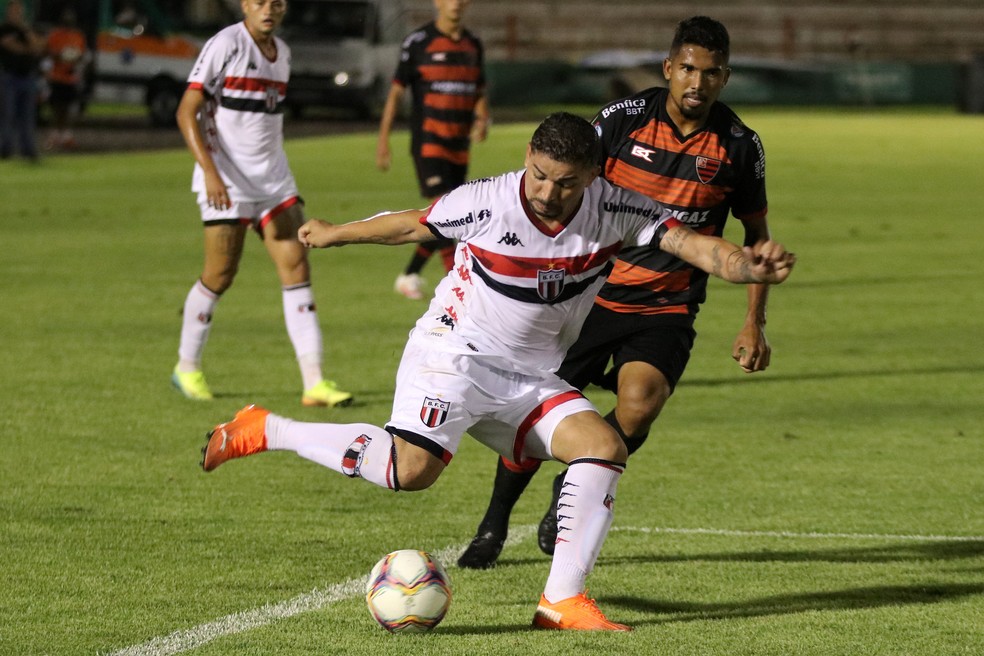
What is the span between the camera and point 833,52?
5231 centimetres

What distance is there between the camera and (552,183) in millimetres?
5066

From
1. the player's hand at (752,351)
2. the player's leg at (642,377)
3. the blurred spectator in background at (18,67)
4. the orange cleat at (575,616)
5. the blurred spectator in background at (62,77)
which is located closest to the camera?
the orange cleat at (575,616)

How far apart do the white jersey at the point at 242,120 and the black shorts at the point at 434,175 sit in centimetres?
410

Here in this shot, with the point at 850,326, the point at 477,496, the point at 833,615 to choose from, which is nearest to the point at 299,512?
the point at 477,496

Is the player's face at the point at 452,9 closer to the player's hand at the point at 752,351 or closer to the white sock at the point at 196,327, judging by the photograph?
the white sock at the point at 196,327

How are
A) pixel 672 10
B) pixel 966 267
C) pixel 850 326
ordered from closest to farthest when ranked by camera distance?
1. pixel 850 326
2. pixel 966 267
3. pixel 672 10

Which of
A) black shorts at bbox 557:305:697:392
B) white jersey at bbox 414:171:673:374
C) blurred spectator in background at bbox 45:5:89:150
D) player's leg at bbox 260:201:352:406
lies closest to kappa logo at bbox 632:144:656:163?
black shorts at bbox 557:305:697:392

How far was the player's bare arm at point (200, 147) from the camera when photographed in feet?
28.5

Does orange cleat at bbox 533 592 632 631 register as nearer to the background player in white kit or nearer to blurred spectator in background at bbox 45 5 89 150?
the background player in white kit

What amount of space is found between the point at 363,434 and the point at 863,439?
367 centimetres

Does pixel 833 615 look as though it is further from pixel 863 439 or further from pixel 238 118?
pixel 238 118

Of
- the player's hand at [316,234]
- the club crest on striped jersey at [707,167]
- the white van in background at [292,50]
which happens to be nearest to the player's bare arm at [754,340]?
the club crest on striped jersey at [707,167]

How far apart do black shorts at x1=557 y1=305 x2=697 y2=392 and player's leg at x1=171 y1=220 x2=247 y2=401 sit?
3309mm

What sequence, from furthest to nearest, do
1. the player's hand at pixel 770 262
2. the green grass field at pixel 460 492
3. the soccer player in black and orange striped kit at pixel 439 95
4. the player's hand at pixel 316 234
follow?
1. the soccer player in black and orange striped kit at pixel 439 95
2. the player's hand at pixel 316 234
3. the green grass field at pixel 460 492
4. the player's hand at pixel 770 262
